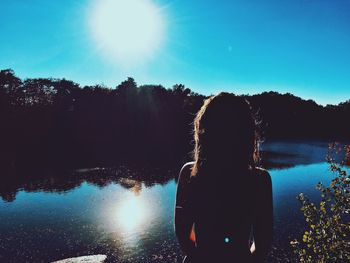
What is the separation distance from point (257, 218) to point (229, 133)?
483 millimetres

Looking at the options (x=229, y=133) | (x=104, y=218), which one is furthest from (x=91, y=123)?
(x=229, y=133)

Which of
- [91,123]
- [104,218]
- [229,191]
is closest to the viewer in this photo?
[229,191]

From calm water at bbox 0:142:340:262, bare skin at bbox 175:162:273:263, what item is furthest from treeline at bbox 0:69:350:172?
bare skin at bbox 175:162:273:263

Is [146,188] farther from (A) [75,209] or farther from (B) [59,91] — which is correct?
(B) [59,91]

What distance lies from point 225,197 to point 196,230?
26 cm

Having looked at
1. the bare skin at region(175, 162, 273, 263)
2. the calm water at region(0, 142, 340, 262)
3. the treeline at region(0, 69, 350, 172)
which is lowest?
the calm water at region(0, 142, 340, 262)

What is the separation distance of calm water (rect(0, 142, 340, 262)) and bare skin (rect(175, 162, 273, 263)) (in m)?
14.3

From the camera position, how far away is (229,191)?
1521mm

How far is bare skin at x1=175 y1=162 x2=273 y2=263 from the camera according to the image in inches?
59.2

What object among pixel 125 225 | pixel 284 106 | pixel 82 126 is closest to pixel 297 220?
pixel 125 225

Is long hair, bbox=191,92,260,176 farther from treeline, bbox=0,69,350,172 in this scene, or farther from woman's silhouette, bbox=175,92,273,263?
treeline, bbox=0,69,350,172

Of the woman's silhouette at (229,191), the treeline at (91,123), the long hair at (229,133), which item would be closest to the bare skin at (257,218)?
the woman's silhouette at (229,191)

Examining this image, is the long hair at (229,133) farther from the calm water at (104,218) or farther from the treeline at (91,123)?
the treeline at (91,123)

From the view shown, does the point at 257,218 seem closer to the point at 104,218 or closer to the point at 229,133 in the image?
the point at 229,133
